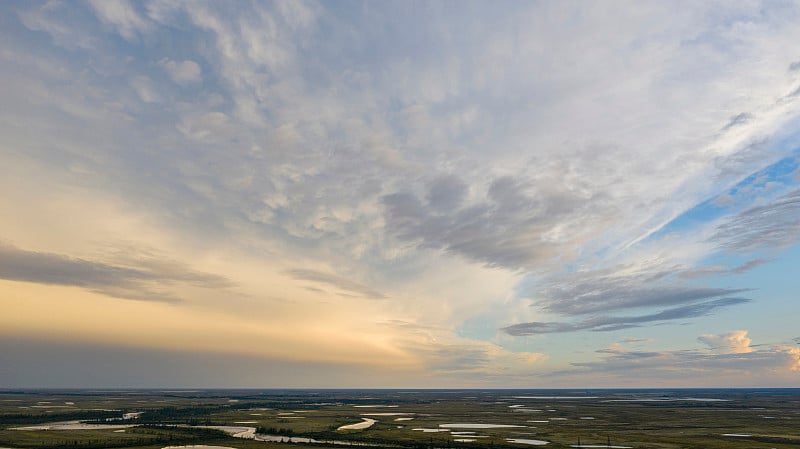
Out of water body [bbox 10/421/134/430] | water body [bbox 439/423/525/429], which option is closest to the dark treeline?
water body [bbox 10/421/134/430]

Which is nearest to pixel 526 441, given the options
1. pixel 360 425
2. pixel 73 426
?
pixel 360 425

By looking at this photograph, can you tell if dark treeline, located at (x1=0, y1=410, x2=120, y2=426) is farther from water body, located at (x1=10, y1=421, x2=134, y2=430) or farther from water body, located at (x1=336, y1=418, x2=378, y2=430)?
water body, located at (x1=336, y1=418, x2=378, y2=430)

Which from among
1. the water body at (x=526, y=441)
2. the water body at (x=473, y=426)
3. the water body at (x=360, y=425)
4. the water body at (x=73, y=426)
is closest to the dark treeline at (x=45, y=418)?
the water body at (x=73, y=426)

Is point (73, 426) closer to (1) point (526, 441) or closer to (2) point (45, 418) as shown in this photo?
(2) point (45, 418)

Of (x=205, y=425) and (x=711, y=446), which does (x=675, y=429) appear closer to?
(x=711, y=446)

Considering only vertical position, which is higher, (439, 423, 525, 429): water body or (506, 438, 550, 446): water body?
(439, 423, 525, 429): water body

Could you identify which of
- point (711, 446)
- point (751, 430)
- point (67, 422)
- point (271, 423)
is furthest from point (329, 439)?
point (751, 430)

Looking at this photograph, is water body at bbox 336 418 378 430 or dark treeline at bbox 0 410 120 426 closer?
water body at bbox 336 418 378 430

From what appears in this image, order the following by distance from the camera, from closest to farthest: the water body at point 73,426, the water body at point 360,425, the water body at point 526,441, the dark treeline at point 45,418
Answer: the water body at point 526,441 < the water body at point 73,426 < the water body at point 360,425 < the dark treeline at point 45,418

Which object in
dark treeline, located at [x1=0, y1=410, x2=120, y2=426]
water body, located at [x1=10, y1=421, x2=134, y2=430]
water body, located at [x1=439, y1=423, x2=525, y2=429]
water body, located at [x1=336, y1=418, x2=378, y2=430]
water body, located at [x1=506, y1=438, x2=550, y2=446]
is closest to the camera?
water body, located at [x1=506, y1=438, x2=550, y2=446]

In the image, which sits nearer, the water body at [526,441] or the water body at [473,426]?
the water body at [526,441]

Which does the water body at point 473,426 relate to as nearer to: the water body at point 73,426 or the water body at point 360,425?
the water body at point 360,425

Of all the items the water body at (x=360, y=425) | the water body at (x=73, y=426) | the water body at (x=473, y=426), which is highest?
the water body at (x=473, y=426)

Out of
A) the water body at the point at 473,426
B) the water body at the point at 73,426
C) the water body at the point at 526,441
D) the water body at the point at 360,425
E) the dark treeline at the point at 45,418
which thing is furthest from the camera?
the dark treeline at the point at 45,418
